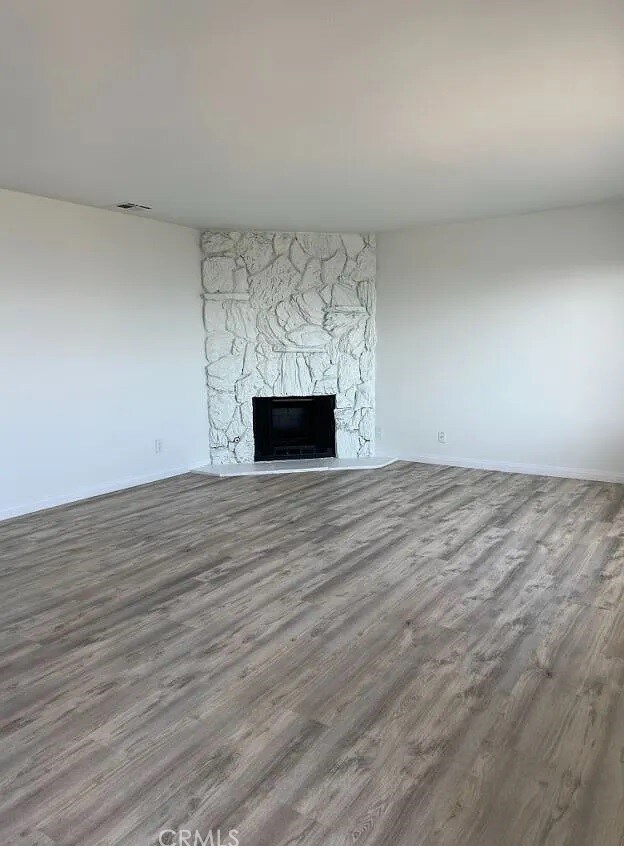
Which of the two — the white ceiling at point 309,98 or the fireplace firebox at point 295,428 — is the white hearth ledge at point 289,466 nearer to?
the fireplace firebox at point 295,428

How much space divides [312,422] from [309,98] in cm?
423

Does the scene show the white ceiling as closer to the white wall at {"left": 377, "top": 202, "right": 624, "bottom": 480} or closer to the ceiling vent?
the ceiling vent

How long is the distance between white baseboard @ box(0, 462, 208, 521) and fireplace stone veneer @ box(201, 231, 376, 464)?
0.67 meters

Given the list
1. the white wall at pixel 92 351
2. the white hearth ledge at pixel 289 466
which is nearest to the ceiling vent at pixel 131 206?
the white wall at pixel 92 351

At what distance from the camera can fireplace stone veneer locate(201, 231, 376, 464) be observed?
6089 mm

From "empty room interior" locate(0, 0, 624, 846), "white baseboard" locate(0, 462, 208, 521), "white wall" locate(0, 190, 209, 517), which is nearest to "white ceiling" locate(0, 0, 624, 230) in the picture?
"empty room interior" locate(0, 0, 624, 846)

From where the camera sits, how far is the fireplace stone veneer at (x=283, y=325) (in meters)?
6.09

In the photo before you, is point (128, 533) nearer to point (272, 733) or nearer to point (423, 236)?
point (272, 733)

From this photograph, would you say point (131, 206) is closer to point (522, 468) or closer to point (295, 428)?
point (295, 428)

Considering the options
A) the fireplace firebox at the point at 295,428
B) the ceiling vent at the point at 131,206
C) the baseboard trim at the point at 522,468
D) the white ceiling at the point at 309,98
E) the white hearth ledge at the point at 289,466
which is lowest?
the white hearth ledge at the point at 289,466

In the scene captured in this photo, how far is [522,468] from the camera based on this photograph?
19.0ft

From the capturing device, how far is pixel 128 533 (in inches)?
162

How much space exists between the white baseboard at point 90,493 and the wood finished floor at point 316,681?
1.16ft

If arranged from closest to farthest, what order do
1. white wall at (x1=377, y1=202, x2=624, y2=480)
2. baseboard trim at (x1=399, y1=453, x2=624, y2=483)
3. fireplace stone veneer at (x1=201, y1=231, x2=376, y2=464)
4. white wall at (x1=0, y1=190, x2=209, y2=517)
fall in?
white wall at (x1=0, y1=190, x2=209, y2=517) < white wall at (x1=377, y1=202, x2=624, y2=480) < baseboard trim at (x1=399, y1=453, x2=624, y2=483) < fireplace stone veneer at (x1=201, y1=231, x2=376, y2=464)
